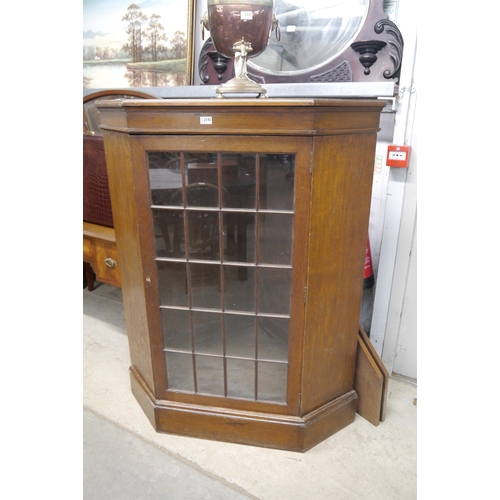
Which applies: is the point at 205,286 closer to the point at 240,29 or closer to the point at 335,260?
the point at 335,260

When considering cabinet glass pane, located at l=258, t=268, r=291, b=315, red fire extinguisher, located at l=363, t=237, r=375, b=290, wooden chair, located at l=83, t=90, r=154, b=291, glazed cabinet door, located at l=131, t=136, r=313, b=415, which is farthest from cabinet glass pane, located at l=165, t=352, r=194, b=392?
red fire extinguisher, located at l=363, t=237, r=375, b=290

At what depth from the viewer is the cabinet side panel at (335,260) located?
1.43 meters

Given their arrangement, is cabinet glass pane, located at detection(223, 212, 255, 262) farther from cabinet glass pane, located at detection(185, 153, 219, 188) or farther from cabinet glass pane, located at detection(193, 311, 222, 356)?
cabinet glass pane, located at detection(193, 311, 222, 356)

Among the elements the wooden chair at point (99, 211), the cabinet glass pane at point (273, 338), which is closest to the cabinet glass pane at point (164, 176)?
the cabinet glass pane at point (273, 338)

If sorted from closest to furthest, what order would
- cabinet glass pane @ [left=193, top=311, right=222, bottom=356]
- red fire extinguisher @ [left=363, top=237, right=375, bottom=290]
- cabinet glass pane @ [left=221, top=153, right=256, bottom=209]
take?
cabinet glass pane @ [left=221, top=153, right=256, bottom=209]
cabinet glass pane @ [left=193, top=311, right=222, bottom=356]
red fire extinguisher @ [left=363, top=237, right=375, bottom=290]

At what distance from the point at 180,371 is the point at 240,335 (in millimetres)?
349

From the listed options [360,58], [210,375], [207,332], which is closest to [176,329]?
[207,332]

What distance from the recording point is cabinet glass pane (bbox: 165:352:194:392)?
1.76 m

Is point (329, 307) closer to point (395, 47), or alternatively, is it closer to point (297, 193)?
point (297, 193)

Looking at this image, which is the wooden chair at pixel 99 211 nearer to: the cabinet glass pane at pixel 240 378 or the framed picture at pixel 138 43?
the framed picture at pixel 138 43

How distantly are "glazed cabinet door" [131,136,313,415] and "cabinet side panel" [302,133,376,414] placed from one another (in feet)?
0.16

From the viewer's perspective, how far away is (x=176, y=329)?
1724mm

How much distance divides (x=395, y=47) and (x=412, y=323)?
4.38 feet

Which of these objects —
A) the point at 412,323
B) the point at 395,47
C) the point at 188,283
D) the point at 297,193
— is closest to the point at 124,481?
the point at 188,283
